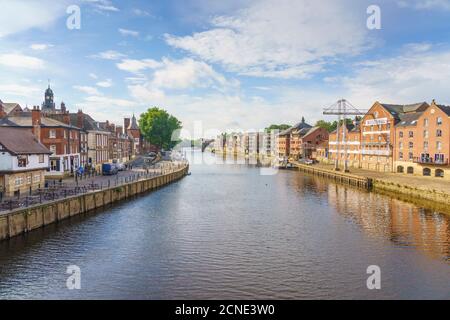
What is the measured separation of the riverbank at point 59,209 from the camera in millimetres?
31611

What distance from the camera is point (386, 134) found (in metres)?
88.3

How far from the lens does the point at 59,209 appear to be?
38875 mm

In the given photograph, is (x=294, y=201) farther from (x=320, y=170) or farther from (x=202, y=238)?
(x=320, y=170)

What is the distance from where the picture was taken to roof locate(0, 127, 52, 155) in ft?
138

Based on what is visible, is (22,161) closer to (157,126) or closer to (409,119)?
(409,119)

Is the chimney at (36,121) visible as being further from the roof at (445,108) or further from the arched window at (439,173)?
the roof at (445,108)

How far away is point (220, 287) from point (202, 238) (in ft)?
36.9

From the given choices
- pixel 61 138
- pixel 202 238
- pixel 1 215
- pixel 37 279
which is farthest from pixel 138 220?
pixel 61 138

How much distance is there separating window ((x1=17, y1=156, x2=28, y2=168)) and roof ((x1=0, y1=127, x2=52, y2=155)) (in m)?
0.65

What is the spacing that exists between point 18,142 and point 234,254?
1243 inches

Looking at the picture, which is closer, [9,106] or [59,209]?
[59,209]

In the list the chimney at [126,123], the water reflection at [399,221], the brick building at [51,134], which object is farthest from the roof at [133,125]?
the water reflection at [399,221]

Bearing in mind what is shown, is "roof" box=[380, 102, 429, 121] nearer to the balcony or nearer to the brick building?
the balcony

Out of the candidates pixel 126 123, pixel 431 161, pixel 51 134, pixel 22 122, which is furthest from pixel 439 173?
pixel 126 123
